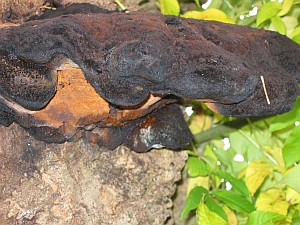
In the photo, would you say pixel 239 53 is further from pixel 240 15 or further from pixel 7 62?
pixel 240 15

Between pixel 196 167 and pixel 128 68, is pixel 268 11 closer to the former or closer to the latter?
pixel 196 167

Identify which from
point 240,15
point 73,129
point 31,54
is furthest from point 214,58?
point 240,15

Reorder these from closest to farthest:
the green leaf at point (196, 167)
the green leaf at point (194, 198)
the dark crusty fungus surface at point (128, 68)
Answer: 1. the dark crusty fungus surface at point (128, 68)
2. the green leaf at point (194, 198)
3. the green leaf at point (196, 167)

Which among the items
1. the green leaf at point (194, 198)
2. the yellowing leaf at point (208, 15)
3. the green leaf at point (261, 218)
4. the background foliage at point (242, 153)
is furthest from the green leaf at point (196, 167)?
the yellowing leaf at point (208, 15)

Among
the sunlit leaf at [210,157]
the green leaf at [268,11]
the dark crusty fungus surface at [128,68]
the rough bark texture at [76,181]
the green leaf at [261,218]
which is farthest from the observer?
the sunlit leaf at [210,157]

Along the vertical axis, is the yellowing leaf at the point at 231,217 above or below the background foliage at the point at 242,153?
below

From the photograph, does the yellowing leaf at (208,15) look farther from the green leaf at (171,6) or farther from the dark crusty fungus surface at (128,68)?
the dark crusty fungus surface at (128,68)
